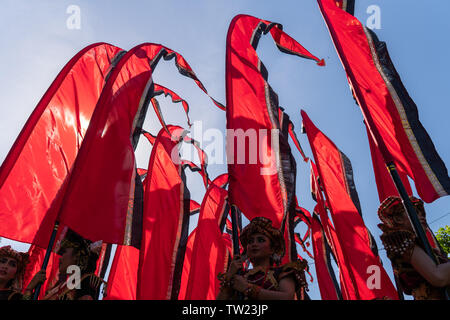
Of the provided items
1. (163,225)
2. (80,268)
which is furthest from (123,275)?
(80,268)

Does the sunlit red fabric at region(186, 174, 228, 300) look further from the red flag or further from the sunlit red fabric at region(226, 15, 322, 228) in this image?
the sunlit red fabric at region(226, 15, 322, 228)

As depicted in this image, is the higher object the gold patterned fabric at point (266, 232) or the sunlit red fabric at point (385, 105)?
the sunlit red fabric at point (385, 105)

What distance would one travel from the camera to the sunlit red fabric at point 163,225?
9055mm

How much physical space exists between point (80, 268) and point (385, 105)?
5152mm

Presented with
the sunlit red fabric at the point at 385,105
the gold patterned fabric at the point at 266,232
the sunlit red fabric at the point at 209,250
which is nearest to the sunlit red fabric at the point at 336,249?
the sunlit red fabric at the point at 209,250

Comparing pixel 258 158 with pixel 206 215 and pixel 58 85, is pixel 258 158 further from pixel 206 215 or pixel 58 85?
pixel 206 215

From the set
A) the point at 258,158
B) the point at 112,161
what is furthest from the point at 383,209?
the point at 112,161

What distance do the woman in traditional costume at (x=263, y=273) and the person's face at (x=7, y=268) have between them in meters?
3.49

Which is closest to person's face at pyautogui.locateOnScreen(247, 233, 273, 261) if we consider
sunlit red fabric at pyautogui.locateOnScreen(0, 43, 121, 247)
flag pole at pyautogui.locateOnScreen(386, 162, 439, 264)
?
flag pole at pyautogui.locateOnScreen(386, 162, 439, 264)

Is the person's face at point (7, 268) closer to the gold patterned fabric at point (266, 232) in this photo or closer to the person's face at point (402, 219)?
the gold patterned fabric at point (266, 232)

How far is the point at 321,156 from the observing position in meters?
10.9

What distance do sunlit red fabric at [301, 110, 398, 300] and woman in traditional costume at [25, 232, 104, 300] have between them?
5.25 m

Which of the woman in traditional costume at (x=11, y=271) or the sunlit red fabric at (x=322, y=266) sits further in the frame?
the sunlit red fabric at (x=322, y=266)
